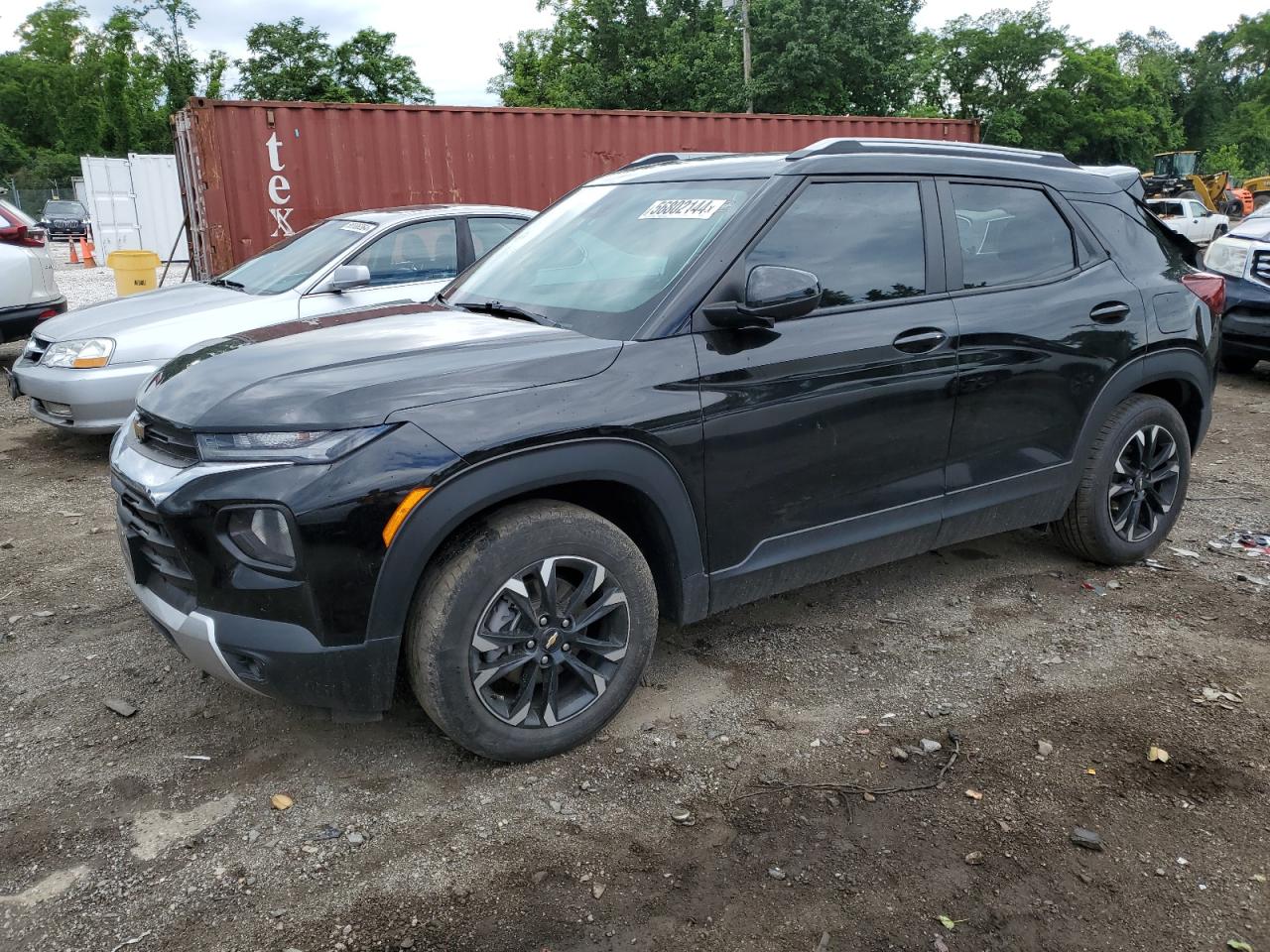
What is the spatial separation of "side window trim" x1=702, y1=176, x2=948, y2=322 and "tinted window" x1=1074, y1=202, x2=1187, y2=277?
90cm

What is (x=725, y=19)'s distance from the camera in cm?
3050

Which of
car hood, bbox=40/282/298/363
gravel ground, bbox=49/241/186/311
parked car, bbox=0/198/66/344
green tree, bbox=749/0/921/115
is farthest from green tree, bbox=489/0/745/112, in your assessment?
car hood, bbox=40/282/298/363

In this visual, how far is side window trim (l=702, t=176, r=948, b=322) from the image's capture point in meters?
3.21

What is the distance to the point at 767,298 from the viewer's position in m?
3.05

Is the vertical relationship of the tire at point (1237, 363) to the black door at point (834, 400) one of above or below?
below

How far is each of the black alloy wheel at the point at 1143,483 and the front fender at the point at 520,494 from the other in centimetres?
229

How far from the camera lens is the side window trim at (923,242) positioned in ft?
10.5

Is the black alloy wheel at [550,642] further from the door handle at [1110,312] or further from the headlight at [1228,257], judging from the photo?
the headlight at [1228,257]

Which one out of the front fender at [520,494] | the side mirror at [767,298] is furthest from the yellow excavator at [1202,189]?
the front fender at [520,494]

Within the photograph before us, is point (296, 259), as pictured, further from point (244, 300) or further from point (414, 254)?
point (414, 254)

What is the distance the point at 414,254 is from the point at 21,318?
14.1 feet

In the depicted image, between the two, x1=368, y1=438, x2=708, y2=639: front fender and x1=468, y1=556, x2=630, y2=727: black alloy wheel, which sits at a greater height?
x1=368, y1=438, x2=708, y2=639: front fender

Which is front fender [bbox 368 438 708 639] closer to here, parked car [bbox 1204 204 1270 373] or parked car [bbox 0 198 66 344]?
parked car [bbox 1204 204 1270 373]

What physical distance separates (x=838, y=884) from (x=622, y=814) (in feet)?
2.10
